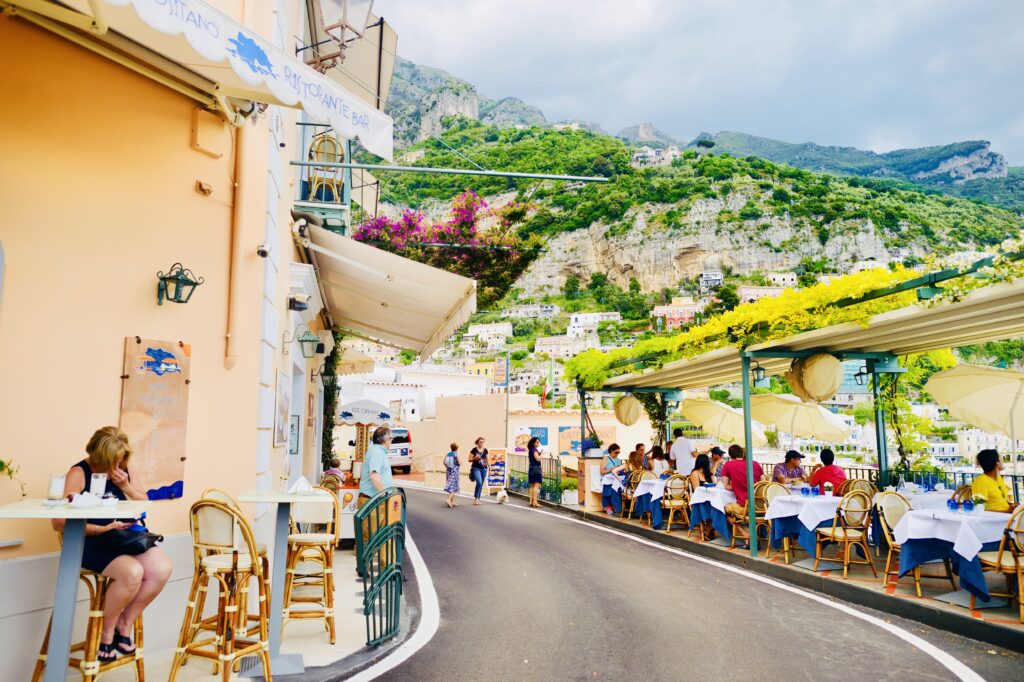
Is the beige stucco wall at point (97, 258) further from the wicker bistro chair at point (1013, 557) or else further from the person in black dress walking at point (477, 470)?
the person in black dress walking at point (477, 470)

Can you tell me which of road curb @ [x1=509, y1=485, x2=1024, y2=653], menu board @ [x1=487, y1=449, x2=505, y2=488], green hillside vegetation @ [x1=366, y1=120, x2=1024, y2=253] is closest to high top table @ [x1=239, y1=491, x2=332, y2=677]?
road curb @ [x1=509, y1=485, x2=1024, y2=653]

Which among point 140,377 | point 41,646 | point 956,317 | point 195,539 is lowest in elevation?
point 41,646

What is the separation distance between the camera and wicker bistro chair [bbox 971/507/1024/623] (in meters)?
5.23

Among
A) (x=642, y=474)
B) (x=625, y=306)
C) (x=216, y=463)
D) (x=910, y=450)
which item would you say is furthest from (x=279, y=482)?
(x=625, y=306)

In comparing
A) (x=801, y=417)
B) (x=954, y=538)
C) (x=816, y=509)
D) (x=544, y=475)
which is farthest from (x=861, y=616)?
(x=544, y=475)

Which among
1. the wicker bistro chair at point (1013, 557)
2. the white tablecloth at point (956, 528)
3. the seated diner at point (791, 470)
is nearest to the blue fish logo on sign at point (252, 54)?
the wicker bistro chair at point (1013, 557)

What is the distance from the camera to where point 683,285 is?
447ft

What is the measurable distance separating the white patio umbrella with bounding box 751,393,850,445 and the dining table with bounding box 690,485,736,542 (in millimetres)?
3856

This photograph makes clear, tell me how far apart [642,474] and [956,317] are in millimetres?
6186

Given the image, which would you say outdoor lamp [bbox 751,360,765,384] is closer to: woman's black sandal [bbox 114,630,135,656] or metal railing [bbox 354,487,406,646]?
metal railing [bbox 354,487,406,646]

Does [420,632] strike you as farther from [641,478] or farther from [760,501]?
[641,478]

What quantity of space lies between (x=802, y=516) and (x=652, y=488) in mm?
3754

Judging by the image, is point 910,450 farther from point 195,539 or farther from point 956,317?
point 195,539

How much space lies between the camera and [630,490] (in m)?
12.3
